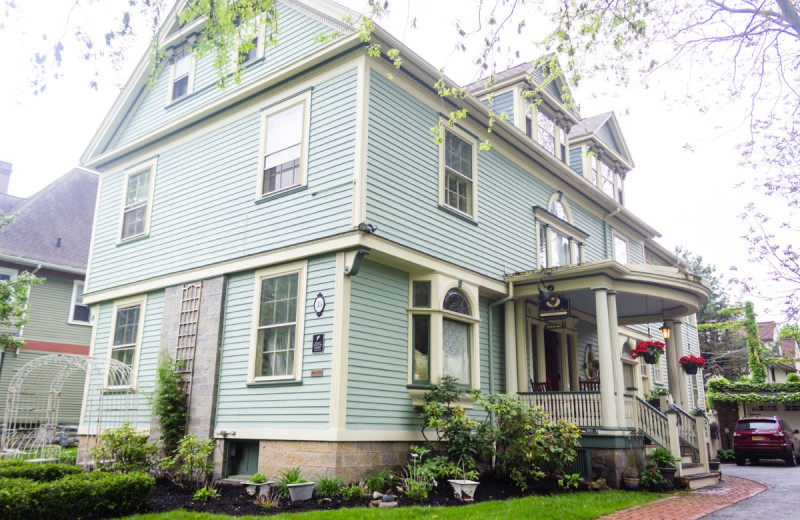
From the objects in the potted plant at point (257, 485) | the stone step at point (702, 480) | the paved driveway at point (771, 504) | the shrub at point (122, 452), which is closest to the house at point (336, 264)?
the potted plant at point (257, 485)

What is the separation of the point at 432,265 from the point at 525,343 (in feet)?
11.7

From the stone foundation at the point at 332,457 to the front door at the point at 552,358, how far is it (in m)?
6.00

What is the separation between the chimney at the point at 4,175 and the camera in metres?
24.4

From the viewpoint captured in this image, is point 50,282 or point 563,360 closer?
point 563,360

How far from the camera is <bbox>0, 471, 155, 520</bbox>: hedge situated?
262 inches

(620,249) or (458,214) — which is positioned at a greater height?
(620,249)

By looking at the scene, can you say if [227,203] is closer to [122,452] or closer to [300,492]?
[122,452]

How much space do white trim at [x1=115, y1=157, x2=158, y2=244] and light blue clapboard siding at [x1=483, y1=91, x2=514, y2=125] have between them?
7.65m

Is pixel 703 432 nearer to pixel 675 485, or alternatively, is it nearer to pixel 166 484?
pixel 675 485

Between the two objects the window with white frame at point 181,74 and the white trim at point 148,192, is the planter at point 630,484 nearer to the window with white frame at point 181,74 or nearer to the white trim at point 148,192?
the white trim at point 148,192

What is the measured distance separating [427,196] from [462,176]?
4.33 feet

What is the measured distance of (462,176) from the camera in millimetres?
12164

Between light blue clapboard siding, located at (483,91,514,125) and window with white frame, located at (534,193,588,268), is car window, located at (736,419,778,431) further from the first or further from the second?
light blue clapboard siding, located at (483,91,514,125)

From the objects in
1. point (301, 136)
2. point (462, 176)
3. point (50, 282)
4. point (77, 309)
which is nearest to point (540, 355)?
point (462, 176)
